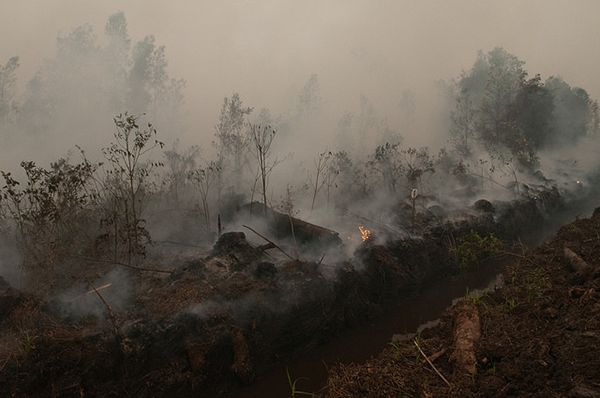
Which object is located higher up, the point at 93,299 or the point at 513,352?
the point at 513,352

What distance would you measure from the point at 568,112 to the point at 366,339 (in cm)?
4305

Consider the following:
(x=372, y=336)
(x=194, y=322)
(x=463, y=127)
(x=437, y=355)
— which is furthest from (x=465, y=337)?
(x=463, y=127)

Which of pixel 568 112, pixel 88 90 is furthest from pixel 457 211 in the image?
pixel 568 112

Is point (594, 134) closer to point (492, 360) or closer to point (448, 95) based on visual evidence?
point (448, 95)

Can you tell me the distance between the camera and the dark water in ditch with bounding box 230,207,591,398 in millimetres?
6477

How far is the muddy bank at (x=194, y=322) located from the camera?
5234 millimetres

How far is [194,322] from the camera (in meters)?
6.32

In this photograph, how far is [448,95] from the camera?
32.0 metres

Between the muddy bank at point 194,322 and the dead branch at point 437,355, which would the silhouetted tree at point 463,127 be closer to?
the muddy bank at point 194,322

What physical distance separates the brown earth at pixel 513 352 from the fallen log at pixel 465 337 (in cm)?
2

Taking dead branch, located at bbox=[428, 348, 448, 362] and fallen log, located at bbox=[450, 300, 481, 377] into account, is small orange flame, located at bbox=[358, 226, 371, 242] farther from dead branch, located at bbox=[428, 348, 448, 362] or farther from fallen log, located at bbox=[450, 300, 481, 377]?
dead branch, located at bbox=[428, 348, 448, 362]

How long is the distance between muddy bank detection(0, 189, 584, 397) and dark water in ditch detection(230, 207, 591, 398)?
0.24m

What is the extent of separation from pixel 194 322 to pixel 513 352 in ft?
18.1

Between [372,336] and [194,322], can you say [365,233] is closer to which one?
[372,336]
